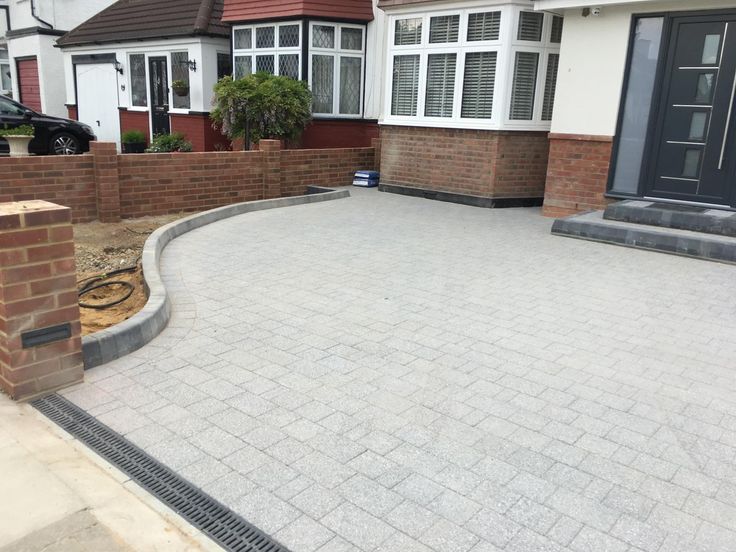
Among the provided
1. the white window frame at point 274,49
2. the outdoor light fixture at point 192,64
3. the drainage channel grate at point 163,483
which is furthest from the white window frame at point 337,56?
the drainage channel grate at point 163,483

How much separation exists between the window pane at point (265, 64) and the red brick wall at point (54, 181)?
21.1ft

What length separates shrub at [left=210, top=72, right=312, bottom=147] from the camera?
1235 centimetres

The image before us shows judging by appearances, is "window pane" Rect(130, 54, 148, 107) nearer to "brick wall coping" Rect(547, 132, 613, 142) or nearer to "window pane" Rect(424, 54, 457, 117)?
"window pane" Rect(424, 54, 457, 117)

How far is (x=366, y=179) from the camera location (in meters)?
12.7

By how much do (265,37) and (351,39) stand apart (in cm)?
208

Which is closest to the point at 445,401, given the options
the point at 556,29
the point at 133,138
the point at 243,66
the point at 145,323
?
the point at 145,323

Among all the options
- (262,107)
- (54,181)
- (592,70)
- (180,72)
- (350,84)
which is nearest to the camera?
(54,181)

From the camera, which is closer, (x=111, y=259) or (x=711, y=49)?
(x=111, y=259)

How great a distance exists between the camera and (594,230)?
8250 mm

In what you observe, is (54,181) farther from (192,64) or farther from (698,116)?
(698,116)

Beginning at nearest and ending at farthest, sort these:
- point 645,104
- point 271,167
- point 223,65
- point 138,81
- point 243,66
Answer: point 645,104 < point 271,167 < point 243,66 < point 223,65 < point 138,81

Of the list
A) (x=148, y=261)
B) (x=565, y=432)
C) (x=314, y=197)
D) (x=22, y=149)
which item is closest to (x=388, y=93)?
(x=314, y=197)

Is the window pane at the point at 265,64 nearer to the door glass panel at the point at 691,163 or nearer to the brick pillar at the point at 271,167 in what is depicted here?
the brick pillar at the point at 271,167

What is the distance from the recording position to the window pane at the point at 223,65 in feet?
52.9
